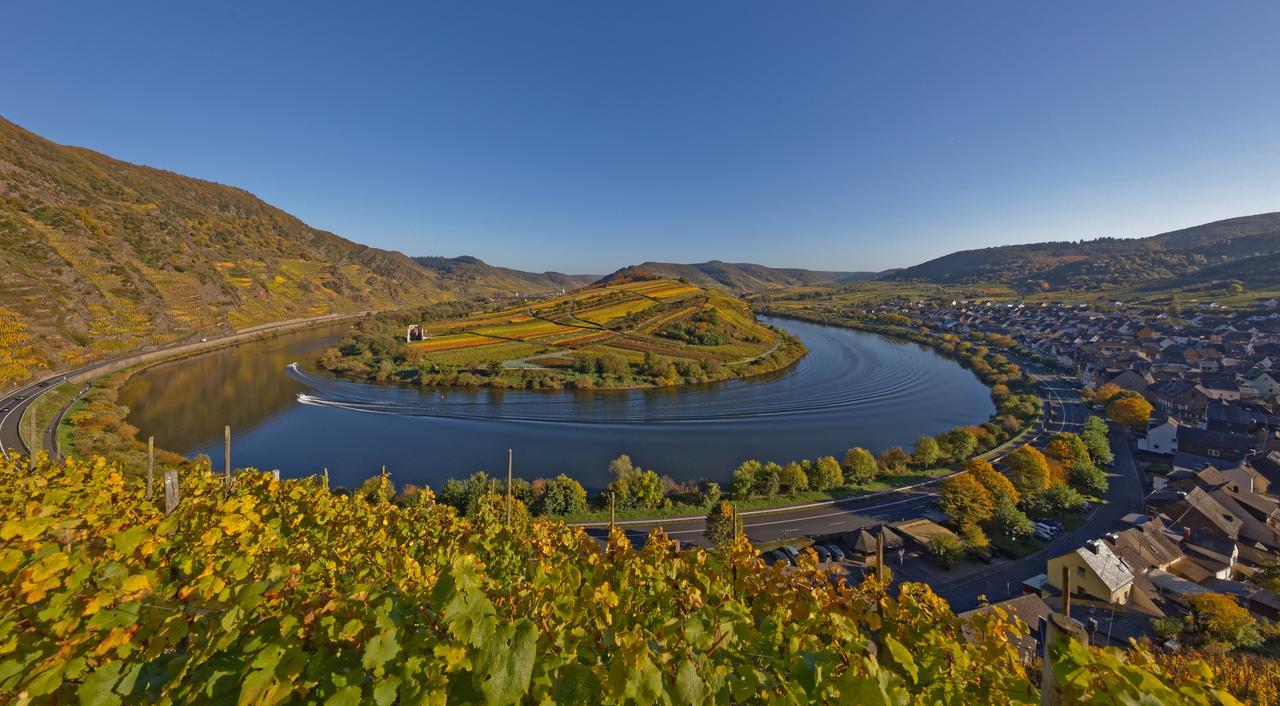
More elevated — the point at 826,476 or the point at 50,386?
the point at 50,386

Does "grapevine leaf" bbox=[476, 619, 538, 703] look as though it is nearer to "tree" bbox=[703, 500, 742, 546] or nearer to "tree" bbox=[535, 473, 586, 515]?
"tree" bbox=[703, 500, 742, 546]

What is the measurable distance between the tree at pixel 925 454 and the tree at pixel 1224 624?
12.1 meters

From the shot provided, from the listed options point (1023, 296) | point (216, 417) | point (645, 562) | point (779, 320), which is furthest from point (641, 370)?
point (1023, 296)

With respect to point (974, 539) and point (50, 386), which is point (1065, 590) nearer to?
point (974, 539)

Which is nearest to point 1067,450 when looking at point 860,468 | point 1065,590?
point 860,468

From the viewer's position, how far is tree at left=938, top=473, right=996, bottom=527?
55.6 ft

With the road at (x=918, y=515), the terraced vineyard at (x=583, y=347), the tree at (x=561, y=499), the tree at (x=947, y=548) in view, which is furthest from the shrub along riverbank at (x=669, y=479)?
the terraced vineyard at (x=583, y=347)

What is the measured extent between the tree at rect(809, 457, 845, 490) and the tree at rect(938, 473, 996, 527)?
3.72m

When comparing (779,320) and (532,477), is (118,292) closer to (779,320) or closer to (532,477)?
(532,477)

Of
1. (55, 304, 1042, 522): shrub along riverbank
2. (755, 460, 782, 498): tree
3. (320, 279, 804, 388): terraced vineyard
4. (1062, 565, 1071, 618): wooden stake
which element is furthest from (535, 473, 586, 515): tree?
(320, 279, 804, 388): terraced vineyard

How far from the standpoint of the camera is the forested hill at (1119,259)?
10481cm

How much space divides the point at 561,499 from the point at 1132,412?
109 feet

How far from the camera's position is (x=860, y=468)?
69.2 ft

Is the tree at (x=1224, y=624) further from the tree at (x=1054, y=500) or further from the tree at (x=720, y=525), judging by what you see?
the tree at (x=720, y=525)
